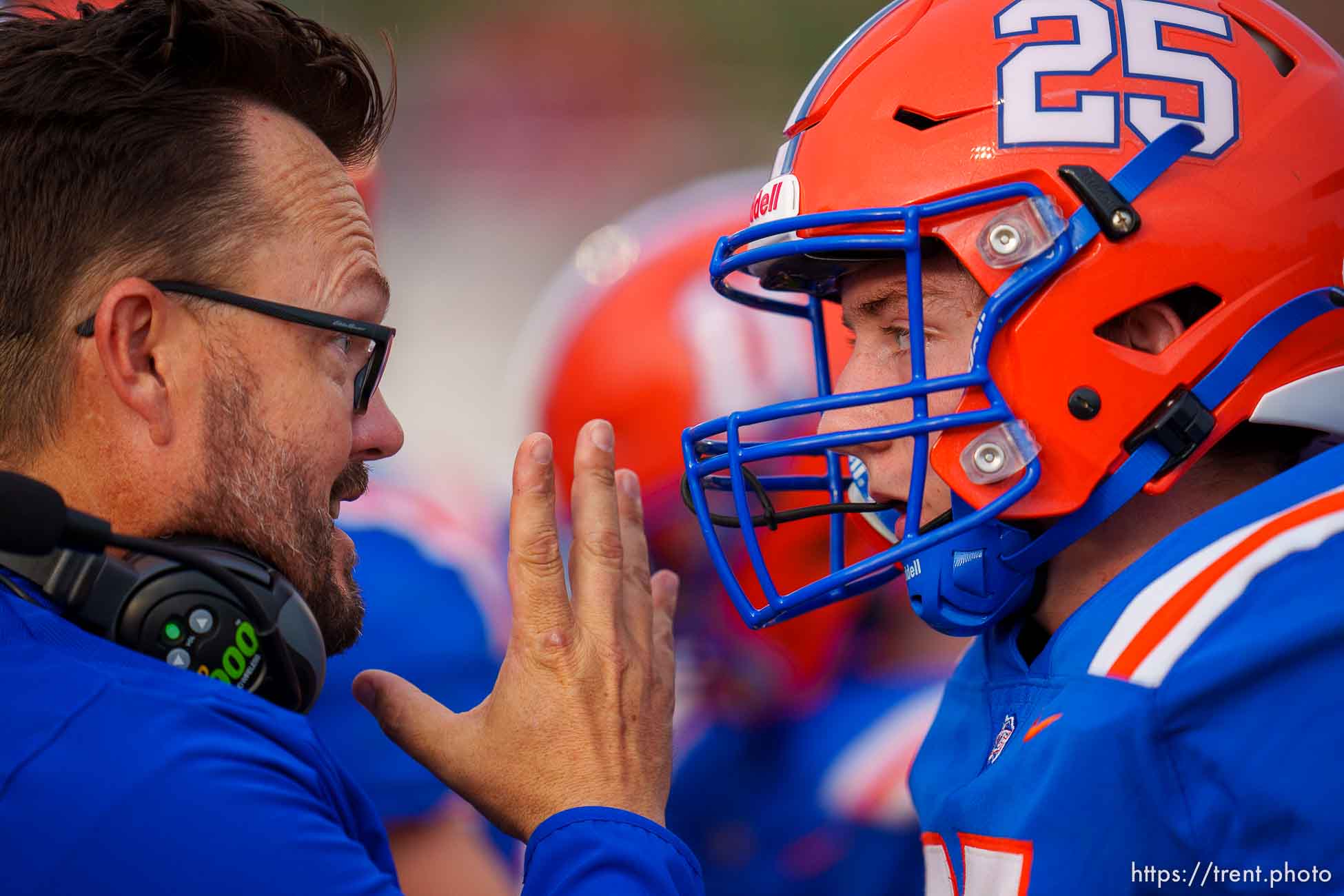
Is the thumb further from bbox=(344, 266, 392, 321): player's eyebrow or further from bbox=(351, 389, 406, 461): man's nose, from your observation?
bbox=(344, 266, 392, 321): player's eyebrow

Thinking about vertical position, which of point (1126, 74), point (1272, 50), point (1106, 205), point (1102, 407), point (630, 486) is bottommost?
point (630, 486)

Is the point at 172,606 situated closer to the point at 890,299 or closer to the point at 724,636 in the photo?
the point at 890,299

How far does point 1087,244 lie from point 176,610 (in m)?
1.10

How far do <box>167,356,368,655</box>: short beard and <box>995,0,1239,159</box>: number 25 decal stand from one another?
98 centimetres

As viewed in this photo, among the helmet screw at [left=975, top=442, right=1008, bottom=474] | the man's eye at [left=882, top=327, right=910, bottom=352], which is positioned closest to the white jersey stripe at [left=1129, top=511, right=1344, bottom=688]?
the helmet screw at [left=975, top=442, right=1008, bottom=474]

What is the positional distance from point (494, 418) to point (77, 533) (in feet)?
4.11

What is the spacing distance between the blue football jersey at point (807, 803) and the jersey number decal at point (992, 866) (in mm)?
838

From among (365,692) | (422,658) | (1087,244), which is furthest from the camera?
(422,658)

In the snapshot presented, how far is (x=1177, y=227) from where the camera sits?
1.33 metres

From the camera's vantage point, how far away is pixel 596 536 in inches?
55.9

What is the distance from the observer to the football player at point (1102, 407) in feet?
3.71

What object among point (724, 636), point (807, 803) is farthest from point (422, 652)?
point (807, 803)

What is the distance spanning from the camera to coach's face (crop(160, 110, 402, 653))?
1357 millimetres

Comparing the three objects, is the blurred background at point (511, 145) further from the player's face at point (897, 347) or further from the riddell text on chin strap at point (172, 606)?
the riddell text on chin strap at point (172, 606)
